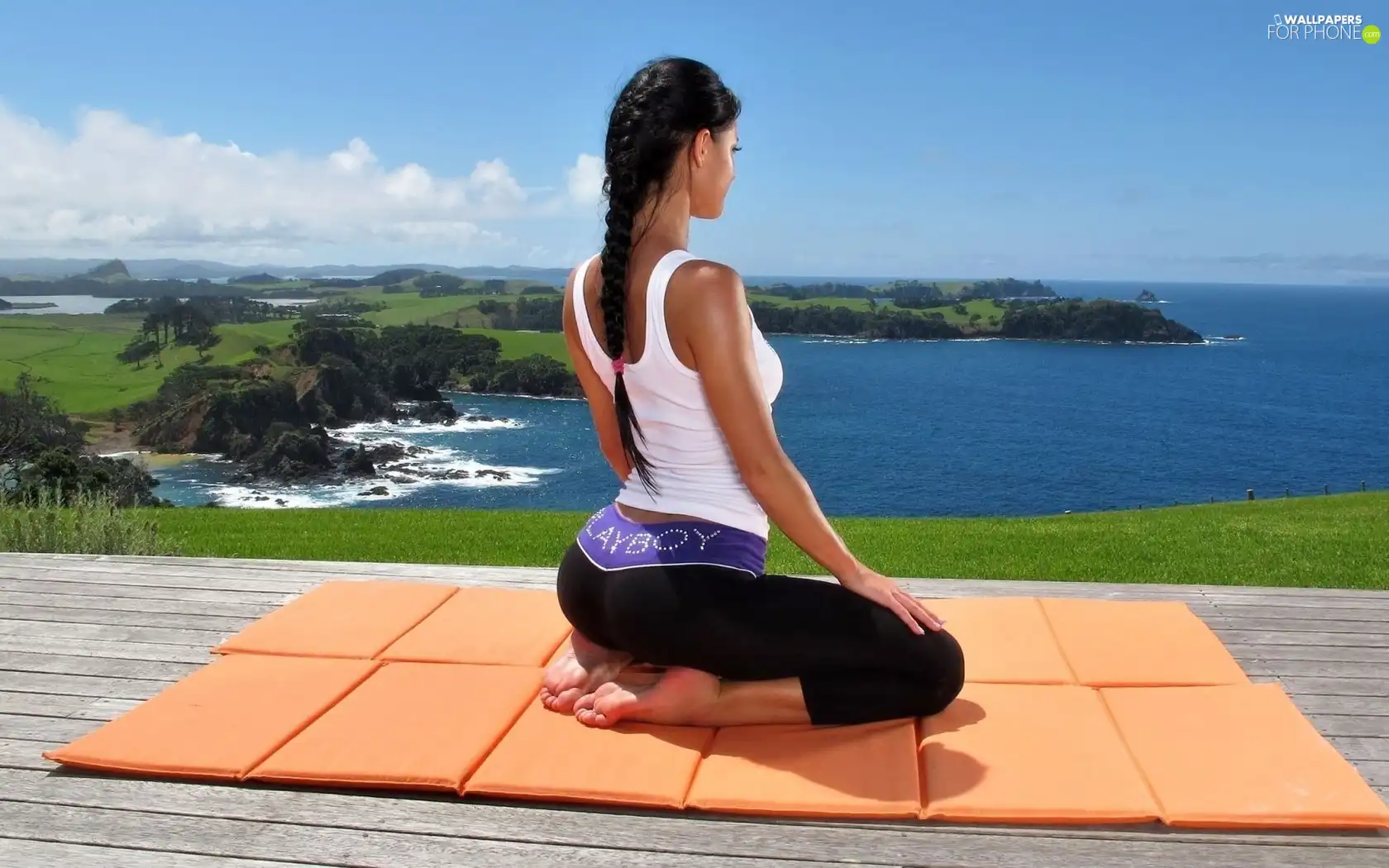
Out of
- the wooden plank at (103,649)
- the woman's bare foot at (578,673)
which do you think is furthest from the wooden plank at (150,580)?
the woman's bare foot at (578,673)

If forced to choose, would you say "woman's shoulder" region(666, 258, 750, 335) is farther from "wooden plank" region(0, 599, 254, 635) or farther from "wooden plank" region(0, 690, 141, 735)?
Answer: "wooden plank" region(0, 599, 254, 635)

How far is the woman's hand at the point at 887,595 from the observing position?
6.42 feet

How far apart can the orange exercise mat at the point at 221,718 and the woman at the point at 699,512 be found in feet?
1.93

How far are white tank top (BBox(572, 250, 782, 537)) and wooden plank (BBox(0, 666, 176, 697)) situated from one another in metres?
1.26

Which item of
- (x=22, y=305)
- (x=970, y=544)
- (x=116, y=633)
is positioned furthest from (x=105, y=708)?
(x=22, y=305)

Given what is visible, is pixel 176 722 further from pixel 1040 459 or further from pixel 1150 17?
pixel 1150 17

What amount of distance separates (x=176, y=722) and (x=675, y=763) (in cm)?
106

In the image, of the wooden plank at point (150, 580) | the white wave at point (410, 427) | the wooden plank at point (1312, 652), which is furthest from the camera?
the white wave at point (410, 427)

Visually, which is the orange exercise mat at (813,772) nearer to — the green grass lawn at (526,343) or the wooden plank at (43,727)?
the wooden plank at (43,727)

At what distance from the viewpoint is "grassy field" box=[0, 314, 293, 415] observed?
32.7 metres

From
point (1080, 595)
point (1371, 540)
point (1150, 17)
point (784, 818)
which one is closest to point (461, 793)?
point (784, 818)

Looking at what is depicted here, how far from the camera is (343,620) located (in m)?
2.74

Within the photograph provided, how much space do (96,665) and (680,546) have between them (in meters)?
1.59

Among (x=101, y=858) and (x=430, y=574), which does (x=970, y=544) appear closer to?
(x=430, y=574)
